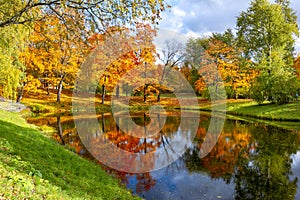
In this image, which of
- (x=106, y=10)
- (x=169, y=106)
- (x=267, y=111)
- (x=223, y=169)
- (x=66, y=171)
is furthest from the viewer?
(x=169, y=106)

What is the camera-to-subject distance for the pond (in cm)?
905

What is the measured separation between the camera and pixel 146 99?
43031 millimetres

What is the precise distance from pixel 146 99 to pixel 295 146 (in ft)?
96.4

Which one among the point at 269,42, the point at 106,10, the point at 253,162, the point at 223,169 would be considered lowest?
the point at 223,169

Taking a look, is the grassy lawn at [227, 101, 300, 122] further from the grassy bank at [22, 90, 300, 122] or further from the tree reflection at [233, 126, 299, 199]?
the tree reflection at [233, 126, 299, 199]

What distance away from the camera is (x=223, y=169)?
37.5 feet

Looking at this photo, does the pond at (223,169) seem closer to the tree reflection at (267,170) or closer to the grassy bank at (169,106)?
the tree reflection at (267,170)

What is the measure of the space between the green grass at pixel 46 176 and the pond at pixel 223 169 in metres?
1.50

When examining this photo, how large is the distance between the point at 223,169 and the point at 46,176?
301 inches

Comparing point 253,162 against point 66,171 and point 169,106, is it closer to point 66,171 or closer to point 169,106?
point 66,171

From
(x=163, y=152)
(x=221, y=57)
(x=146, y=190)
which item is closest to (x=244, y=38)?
(x=221, y=57)

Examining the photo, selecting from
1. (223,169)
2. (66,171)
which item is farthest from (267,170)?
(66,171)

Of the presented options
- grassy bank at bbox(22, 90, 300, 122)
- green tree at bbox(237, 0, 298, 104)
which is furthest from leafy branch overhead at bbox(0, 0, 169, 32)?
green tree at bbox(237, 0, 298, 104)

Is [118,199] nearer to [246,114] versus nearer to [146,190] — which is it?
[146,190]
